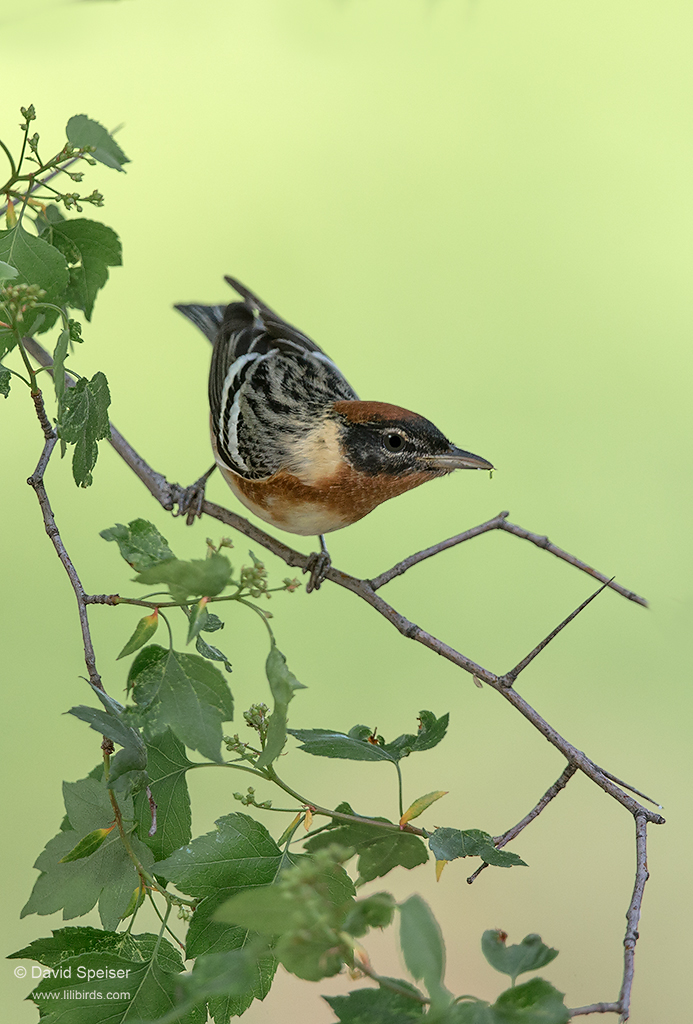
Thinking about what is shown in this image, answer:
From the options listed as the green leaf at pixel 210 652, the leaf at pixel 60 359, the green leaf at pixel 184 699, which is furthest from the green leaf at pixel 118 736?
the leaf at pixel 60 359

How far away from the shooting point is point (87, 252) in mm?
856

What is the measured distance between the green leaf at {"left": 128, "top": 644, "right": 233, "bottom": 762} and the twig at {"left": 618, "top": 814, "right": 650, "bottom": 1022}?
0.95 ft

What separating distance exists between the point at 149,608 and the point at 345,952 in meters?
0.30

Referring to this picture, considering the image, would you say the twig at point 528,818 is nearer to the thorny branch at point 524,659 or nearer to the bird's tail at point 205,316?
the thorny branch at point 524,659

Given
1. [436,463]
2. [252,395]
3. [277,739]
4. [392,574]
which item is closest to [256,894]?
[277,739]

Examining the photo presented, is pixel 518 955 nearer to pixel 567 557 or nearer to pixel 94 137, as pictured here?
pixel 567 557

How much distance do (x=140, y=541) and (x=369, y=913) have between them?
0.32 meters

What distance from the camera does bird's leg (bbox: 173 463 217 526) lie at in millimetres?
1013

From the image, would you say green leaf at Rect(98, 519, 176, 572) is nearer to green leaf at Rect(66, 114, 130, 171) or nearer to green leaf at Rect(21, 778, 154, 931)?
green leaf at Rect(21, 778, 154, 931)

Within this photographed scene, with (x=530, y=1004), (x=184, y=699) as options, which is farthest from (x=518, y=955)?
(x=184, y=699)

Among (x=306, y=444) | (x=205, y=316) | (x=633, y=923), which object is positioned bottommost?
(x=633, y=923)

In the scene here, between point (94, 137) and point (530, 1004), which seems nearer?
point (530, 1004)

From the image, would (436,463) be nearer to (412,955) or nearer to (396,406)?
(396,406)

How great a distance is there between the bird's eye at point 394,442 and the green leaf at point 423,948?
0.62 m
